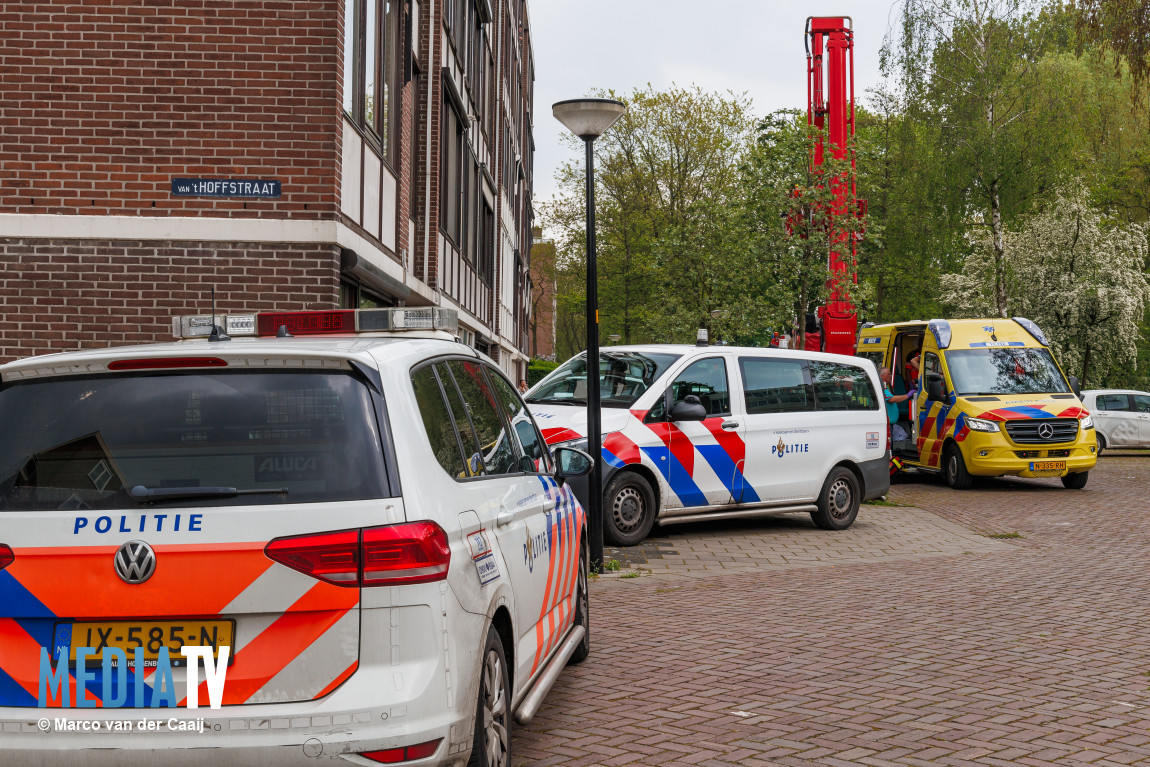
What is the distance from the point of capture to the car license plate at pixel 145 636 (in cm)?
306

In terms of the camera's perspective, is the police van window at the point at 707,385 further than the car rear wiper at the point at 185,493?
Yes

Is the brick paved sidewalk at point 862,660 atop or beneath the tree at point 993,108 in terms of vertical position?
beneath

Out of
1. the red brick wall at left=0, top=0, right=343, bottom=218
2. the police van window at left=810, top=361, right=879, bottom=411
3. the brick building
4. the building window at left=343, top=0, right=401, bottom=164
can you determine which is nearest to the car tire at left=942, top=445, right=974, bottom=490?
the police van window at left=810, top=361, right=879, bottom=411

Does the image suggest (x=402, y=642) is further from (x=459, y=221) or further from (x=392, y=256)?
(x=459, y=221)

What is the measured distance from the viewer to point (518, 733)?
198 inches

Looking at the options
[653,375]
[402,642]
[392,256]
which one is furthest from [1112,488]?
[402,642]

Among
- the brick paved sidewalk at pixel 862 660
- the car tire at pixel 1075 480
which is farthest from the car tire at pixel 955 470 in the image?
the brick paved sidewalk at pixel 862 660

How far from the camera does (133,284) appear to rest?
408 inches

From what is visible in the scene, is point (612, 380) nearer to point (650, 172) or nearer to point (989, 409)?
point (989, 409)

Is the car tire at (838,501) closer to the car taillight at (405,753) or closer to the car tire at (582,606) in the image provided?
the car tire at (582,606)

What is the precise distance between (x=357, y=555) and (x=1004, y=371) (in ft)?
55.8

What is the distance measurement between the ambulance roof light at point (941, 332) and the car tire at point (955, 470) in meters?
1.67

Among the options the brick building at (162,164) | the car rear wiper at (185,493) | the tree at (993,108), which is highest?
the tree at (993,108)

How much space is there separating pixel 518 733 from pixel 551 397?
22.2 feet
